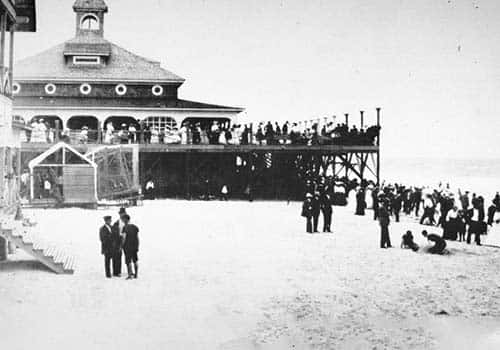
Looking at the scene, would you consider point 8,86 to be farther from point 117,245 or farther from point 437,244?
point 437,244

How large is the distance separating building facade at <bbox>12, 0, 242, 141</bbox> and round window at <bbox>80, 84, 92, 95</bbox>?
61 mm

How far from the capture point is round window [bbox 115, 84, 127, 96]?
121ft

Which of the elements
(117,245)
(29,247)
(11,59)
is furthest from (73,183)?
(117,245)

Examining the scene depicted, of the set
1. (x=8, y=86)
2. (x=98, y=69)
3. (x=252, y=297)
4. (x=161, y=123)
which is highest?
(x=98, y=69)

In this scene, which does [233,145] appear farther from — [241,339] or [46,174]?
[241,339]

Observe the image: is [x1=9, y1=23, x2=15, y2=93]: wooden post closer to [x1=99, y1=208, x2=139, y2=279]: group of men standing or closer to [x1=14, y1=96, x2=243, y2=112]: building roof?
[x1=99, y1=208, x2=139, y2=279]: group of men standing

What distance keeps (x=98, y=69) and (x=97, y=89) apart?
1.57 metres

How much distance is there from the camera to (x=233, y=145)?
101 ft

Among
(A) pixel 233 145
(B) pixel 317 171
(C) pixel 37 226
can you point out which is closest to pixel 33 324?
(C) pixel 37 226

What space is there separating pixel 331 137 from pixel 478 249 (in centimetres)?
1578

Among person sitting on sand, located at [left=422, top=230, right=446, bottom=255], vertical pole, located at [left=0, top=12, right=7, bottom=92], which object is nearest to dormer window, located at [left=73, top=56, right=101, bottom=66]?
→ vertical pole, located at [left=0, top=12, right=7, bottom=92]

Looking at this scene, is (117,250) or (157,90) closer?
(117,250)

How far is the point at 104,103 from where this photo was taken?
114 ft

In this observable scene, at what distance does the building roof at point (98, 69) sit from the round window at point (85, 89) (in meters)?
0.52
